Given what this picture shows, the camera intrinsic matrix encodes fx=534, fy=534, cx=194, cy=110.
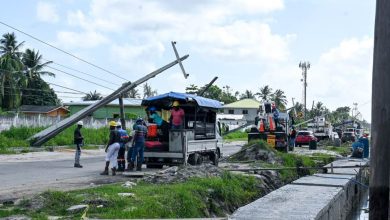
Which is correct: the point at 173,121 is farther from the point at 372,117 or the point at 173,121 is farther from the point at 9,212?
the point at 372,117

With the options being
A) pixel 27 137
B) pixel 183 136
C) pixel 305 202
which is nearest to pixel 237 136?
pixel 27 137

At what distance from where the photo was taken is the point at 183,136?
56.7 feet

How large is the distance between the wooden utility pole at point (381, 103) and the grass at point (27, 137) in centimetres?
2547

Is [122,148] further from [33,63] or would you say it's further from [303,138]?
[33,63]

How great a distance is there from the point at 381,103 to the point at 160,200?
197 inches

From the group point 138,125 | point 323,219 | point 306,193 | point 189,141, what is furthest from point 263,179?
point 323,219

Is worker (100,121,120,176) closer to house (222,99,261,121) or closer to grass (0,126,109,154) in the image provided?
grass (0,126,109,154)

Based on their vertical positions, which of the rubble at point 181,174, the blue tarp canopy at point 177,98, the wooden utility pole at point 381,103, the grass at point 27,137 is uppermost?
the blue tarp canopy at point 177,98

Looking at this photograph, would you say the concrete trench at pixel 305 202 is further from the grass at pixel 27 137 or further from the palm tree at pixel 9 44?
the palm tree at pixel 9 44

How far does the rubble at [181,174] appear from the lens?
42.7 feet

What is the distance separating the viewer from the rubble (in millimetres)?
13000

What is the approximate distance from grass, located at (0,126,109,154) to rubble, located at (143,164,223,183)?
17.3 metres

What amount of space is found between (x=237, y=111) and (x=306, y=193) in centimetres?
9709

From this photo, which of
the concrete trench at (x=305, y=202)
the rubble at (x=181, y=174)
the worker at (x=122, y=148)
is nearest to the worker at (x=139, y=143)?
the worker at (x=122, y=148)
